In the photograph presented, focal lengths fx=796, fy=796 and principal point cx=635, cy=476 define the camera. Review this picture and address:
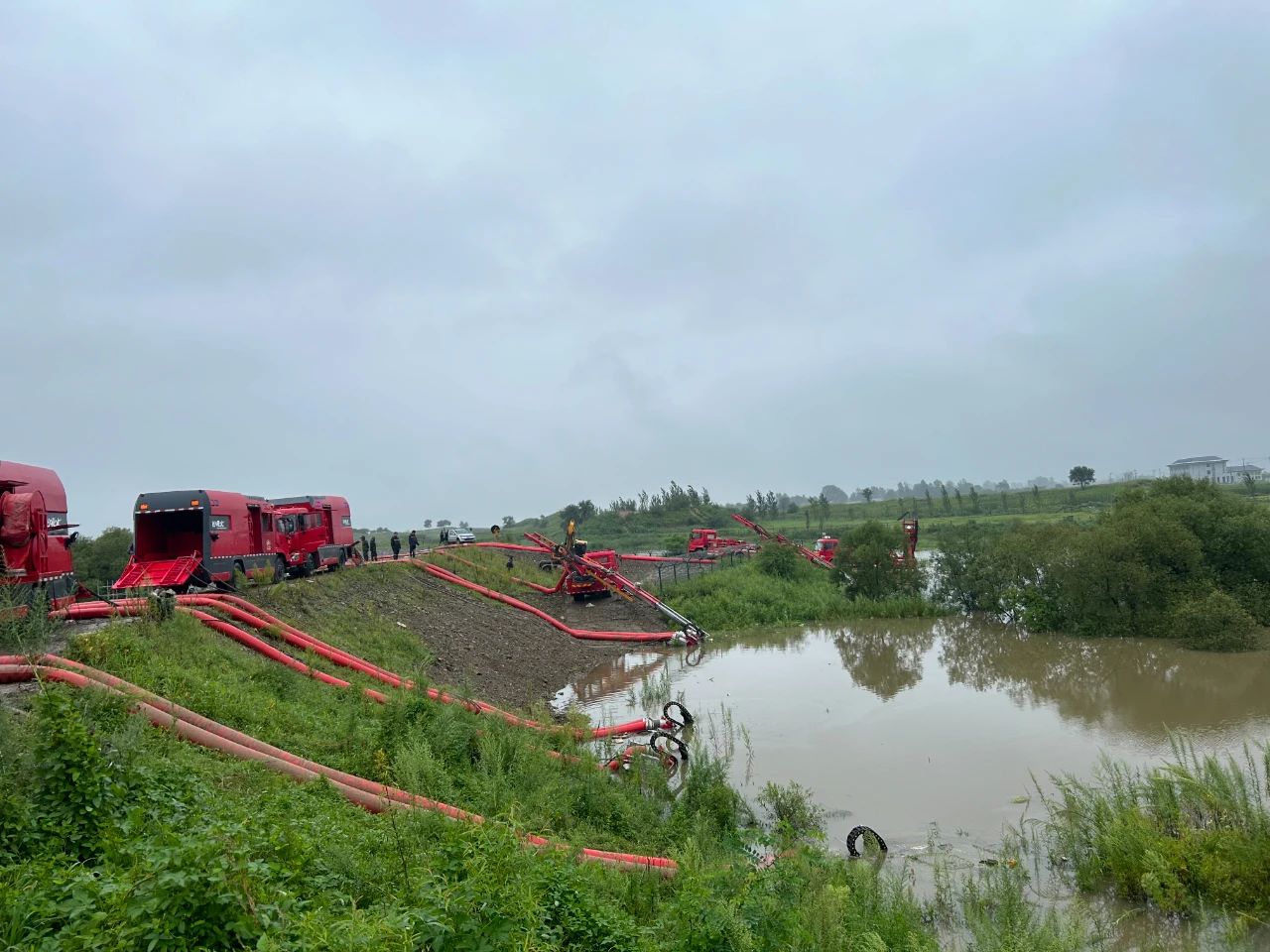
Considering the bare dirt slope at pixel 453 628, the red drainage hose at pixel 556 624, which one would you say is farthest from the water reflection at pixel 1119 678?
the bare dirt slope at pixel 453 628

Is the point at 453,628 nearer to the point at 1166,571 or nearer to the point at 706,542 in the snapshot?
the point at 1166,571

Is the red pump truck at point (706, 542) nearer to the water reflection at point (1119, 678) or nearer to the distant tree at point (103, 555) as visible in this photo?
the water reflection at point (1119, 678)

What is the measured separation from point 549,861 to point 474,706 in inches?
282

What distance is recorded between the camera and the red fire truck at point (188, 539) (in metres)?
18.1

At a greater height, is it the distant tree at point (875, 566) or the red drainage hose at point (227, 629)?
the red drainage hose at point (227, 629)

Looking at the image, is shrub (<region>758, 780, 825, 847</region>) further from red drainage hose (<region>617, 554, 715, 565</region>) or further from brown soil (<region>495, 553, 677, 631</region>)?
red drainage hose (<region>617, 554, 715, 565</region>)

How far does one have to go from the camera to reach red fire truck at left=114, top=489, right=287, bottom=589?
18.1 meters

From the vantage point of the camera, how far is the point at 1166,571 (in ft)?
82.2

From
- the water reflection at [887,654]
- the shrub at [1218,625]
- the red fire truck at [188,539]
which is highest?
the red fire truck at [188,539]

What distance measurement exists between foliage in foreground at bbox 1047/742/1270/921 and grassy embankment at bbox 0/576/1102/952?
115 centimetres

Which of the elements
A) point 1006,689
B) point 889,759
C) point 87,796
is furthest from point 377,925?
point 1006,689

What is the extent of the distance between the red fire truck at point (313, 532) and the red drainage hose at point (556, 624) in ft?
8.99

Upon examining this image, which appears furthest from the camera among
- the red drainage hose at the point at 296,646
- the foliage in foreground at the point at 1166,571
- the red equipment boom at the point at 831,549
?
the red equipment boom at the point at 831,549

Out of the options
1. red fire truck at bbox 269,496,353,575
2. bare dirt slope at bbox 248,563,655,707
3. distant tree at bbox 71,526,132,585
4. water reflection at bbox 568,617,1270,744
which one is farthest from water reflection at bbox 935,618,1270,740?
distant tree at bbox 71,526,132,585
